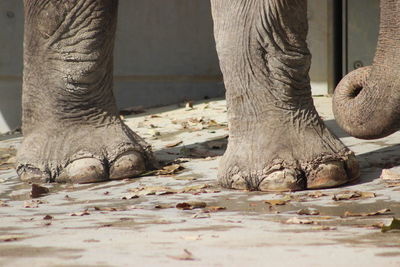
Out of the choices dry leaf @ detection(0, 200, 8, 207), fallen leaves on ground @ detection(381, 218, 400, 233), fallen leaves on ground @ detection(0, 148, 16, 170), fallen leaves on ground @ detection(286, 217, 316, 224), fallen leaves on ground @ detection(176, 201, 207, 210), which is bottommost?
fallen leaves on ground @ detection(0, 148, 16, 170)

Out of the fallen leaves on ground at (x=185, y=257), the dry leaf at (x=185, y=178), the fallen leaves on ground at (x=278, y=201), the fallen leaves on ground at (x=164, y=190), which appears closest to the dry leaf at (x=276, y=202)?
the fallen leaves on ground at (x=278, y=201)

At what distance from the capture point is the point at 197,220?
119 inches

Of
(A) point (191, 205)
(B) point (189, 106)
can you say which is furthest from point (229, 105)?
(B) point (189, 106)

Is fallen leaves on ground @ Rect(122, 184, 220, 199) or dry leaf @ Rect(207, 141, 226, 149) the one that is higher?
fallen leaves on ground @ Rect(122, 184, 220, 199)

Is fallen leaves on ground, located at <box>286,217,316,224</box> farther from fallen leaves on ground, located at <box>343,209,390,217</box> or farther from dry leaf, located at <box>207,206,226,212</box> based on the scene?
dry leaf, located at <box>207,206,226,212</box>

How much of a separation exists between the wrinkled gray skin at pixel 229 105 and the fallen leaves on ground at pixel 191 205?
1.32ft

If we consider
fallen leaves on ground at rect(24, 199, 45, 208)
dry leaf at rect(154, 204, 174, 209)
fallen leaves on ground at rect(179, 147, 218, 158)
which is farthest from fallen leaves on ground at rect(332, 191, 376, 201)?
fallen leaves on ground at rect(179, 147, 218, 158)

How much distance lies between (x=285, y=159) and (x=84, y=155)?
105 centimetres

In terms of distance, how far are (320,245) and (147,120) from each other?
4.51 metres

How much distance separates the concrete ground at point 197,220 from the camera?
2221 mm

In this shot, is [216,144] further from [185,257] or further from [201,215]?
[185,257]

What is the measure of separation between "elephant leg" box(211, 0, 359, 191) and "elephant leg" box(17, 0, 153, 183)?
0.71 m

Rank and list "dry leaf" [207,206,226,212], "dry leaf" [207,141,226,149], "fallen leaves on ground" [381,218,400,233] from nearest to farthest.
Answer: "fallen leaves on ground" [381,218,400,233]
"dry leaf" [207,206,226,212]
"dry leaf" [207,141,226,149]

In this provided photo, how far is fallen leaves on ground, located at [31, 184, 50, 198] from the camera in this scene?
409 cm
